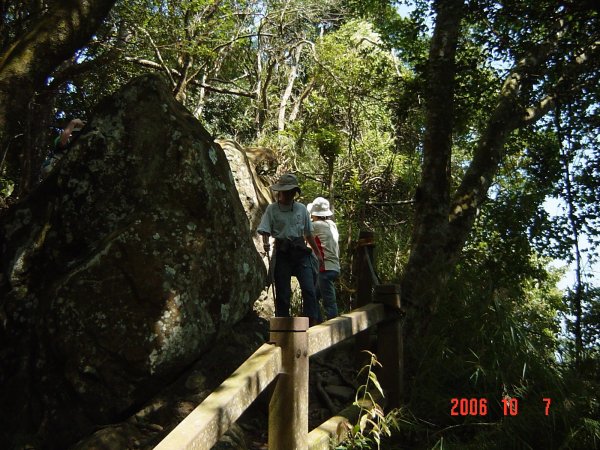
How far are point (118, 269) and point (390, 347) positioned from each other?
2.36m

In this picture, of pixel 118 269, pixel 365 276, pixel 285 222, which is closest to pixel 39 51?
pixel 118 269

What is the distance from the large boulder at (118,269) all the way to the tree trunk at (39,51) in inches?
23.5

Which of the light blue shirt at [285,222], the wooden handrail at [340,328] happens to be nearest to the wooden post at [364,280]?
the light blue shirt at [285,222]

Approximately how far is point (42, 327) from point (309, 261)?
9.00 feet

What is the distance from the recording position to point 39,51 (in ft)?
17.7

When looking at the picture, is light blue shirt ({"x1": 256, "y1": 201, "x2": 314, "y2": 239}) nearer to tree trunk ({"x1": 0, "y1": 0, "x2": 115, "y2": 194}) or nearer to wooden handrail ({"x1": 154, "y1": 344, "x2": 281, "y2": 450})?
tree trunk ({"x1": 0, "y1": 0, "x2": 115, "y2": 194})

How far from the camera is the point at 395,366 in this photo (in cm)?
469

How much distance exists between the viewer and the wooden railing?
7.06 feet

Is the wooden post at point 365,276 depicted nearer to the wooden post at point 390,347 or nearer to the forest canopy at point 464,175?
the forest canopy at point 464,175

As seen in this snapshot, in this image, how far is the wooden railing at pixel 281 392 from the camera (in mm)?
2150

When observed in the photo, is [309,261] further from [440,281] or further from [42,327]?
[42,327]

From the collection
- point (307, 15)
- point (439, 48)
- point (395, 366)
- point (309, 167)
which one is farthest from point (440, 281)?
point (307, 15)
